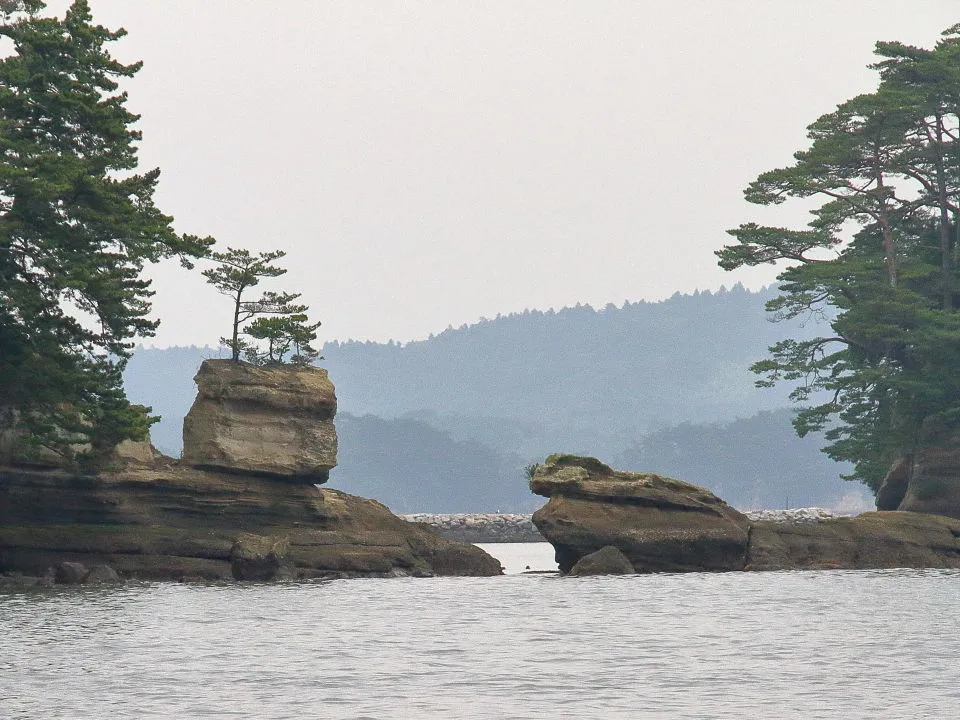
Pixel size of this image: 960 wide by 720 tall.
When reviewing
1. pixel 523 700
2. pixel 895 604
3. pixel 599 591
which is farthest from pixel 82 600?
pixel 895 604

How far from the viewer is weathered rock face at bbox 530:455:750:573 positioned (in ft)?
166

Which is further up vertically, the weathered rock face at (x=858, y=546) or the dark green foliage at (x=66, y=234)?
the dark green foliage at (x=66, y=234)

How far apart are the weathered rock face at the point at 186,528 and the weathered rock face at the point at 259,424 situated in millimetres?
629

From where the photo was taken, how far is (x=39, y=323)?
42.3 metres

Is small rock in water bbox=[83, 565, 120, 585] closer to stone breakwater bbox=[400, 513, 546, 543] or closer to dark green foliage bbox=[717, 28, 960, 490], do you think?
dark green foliage bbox=[717, 28, 960, 490]

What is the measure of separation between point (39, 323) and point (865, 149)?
141 ft

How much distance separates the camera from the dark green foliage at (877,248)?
6619cm

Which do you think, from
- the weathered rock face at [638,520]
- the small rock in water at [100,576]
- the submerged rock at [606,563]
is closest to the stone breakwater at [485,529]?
the weathered rock face at [638,520]

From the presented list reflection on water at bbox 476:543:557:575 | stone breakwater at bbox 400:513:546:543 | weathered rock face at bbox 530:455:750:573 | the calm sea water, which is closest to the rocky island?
the calm sea water

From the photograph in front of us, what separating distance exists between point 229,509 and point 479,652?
21.5 meters

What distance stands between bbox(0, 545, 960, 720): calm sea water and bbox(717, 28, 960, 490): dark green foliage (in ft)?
79.2

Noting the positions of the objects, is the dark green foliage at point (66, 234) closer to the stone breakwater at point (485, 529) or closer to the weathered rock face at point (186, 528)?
the weathered rock face at point (186, 528)

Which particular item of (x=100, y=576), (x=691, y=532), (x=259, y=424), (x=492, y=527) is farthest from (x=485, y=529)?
(x=100, y=576)

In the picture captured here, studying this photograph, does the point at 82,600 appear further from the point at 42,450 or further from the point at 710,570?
the point at 710,570
